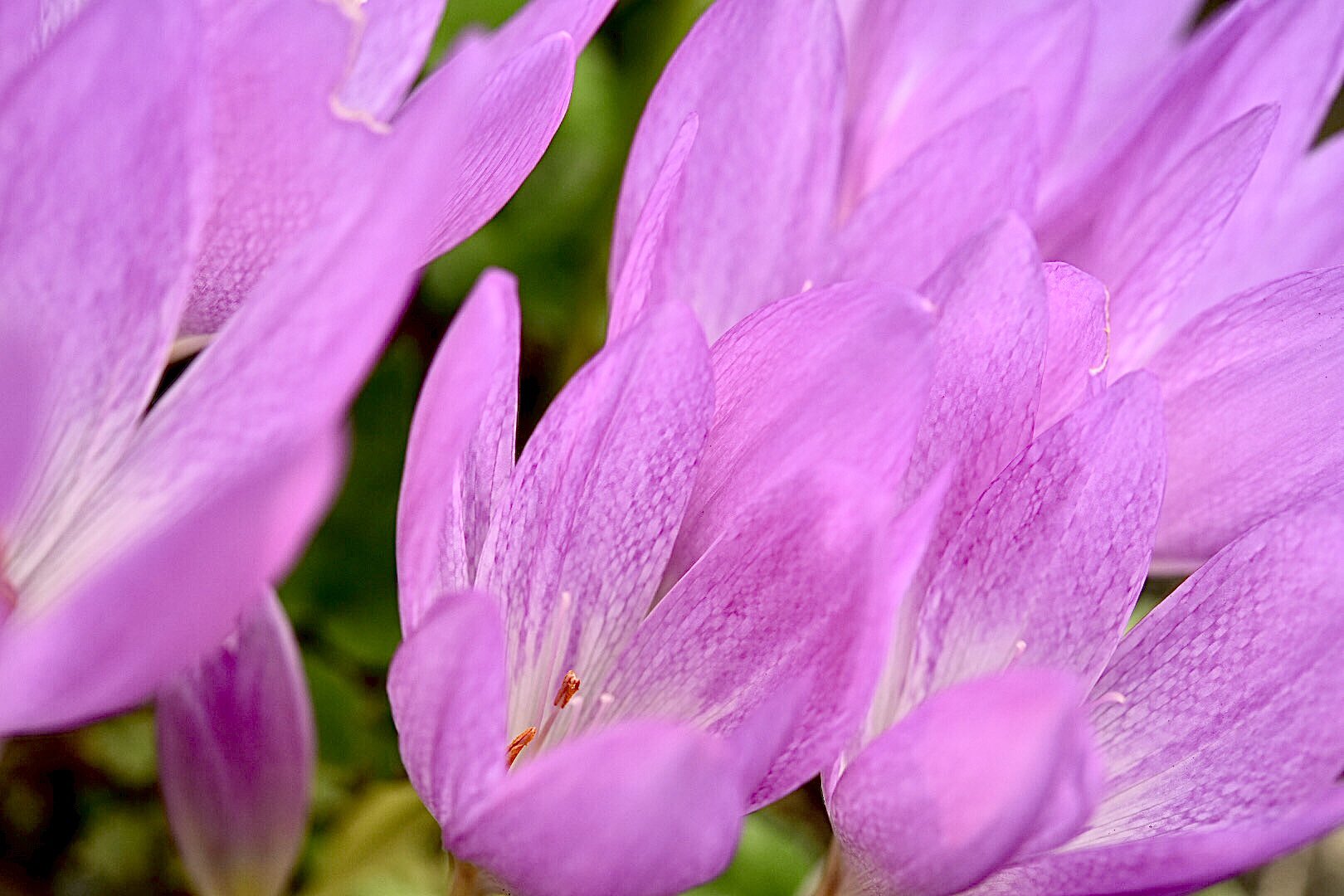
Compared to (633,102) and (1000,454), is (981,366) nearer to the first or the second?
(1000,454)

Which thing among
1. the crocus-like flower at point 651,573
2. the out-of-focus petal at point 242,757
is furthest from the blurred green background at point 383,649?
the crocus-like flower at point 651,573

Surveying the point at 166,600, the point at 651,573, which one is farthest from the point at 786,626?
the point at 166,600

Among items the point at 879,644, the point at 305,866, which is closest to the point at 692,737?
the point at 879,644

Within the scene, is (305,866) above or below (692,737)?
below

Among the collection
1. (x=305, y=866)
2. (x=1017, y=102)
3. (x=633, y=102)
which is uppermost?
(x=1017, y=102)

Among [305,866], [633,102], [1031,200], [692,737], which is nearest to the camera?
[692,737]

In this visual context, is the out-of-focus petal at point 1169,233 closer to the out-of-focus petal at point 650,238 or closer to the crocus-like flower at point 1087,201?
the crocus-like flower at point 1087,201

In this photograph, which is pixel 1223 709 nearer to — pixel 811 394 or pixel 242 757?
pixel 811 394
